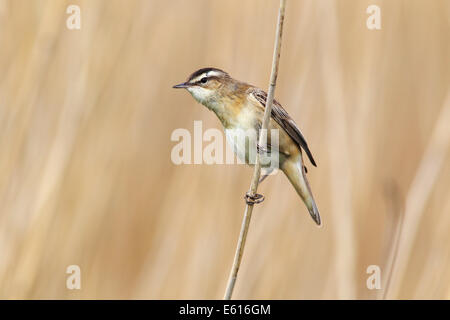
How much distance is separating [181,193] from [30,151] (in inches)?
29.2

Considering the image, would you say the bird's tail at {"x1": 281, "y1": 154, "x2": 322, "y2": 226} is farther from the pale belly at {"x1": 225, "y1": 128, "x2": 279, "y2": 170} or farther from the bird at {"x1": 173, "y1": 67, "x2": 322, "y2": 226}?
the pale belly at {"x1": 225, "y1": 128, "x2": 279, "y2": 170}

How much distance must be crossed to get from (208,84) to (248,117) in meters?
0.26

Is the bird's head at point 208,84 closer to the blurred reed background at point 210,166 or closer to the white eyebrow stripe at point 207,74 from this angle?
the white eyebrow stripe at point 207,74

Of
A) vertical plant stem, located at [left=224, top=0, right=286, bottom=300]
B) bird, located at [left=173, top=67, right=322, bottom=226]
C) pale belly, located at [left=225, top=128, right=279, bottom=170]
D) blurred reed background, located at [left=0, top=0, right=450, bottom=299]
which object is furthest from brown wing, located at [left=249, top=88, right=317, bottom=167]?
vertical plant stem, located at [left=224, top=0, right=286, bottom=300]

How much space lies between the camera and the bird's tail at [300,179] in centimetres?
251

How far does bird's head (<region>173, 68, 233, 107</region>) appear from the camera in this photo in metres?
2.60

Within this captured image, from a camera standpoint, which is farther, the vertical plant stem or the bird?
the bird

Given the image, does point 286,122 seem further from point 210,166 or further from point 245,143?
point 210,166

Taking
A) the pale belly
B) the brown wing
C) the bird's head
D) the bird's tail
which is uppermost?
the bird's head

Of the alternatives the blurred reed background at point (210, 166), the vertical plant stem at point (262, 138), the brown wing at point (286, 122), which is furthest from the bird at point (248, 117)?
the vertical plant stem at point (262, 138)

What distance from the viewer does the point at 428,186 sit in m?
2.56

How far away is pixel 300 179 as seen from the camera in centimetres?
258

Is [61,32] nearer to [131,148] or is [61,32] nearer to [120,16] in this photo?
[120,16]

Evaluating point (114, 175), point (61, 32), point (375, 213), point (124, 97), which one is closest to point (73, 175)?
point (114, 175)
